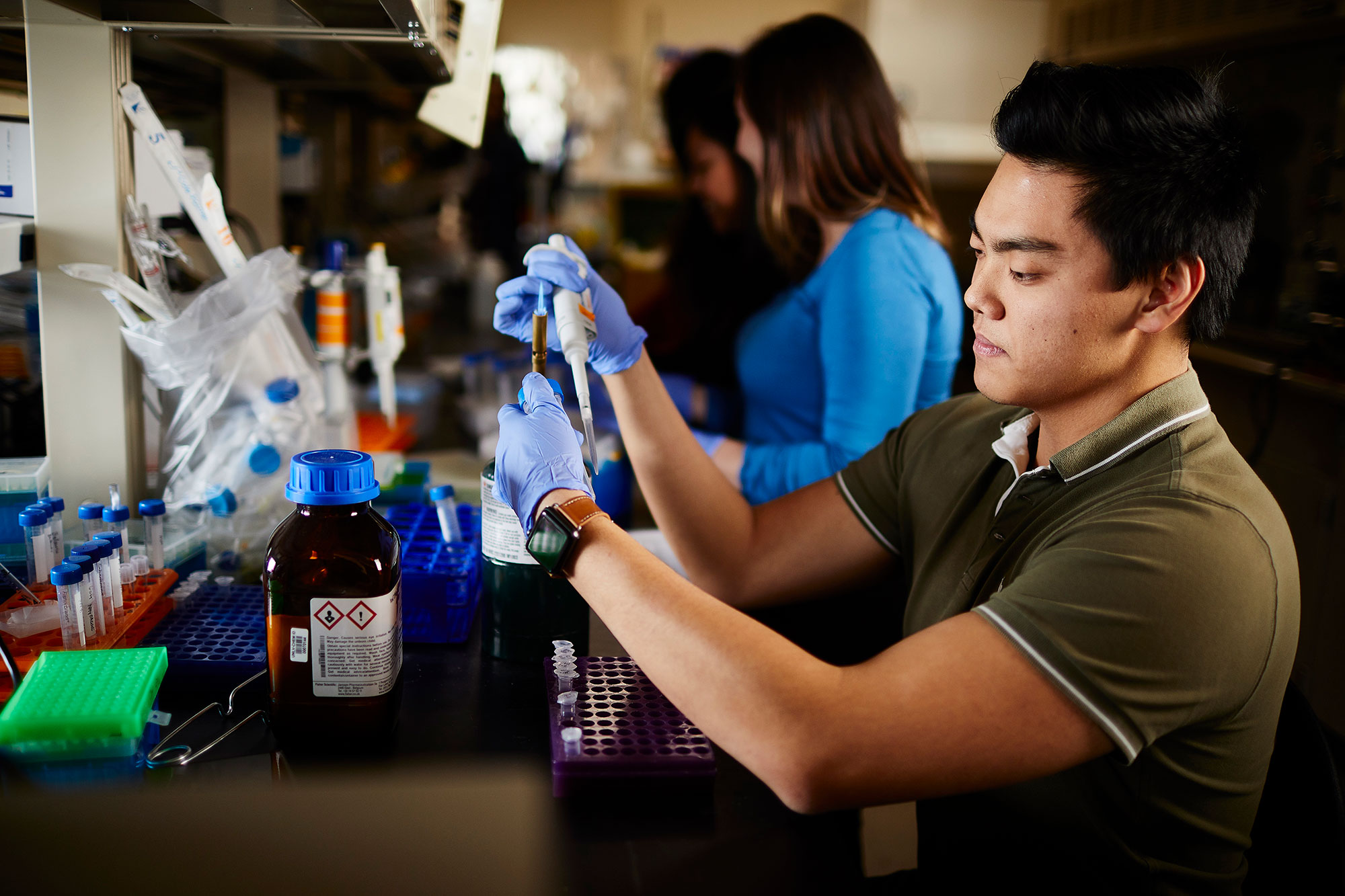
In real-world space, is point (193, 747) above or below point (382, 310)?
below

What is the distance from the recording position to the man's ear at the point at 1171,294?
2.97 feet

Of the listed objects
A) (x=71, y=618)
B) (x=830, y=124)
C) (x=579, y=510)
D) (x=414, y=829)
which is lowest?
(x=414, y=829)

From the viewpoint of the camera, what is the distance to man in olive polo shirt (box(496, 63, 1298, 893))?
765 millimetres

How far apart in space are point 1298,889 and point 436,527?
1005 millimetres

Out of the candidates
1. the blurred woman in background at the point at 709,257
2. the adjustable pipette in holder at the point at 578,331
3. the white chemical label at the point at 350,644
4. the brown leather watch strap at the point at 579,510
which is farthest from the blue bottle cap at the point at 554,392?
the blurred woman in background at the point at 709,257

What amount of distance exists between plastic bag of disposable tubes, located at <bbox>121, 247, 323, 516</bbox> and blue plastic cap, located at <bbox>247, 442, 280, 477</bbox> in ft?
0.04

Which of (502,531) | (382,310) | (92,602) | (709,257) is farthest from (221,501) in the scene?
(709,257)

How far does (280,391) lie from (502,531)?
0.47 metres

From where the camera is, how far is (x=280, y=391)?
1312 millimetres

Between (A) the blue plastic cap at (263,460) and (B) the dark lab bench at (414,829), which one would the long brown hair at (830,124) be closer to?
(A) the blue plastic cap at (263,460)

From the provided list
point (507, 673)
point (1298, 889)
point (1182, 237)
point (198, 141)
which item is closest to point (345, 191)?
point (198, 141)

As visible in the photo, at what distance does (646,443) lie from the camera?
1.32 metres

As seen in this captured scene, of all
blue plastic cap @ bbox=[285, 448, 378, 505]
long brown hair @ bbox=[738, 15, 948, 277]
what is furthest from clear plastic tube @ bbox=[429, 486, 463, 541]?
long brown hair @ bbox=[738, 15, 948, 277]

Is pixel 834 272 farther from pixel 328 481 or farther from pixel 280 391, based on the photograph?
pixel 328 481
